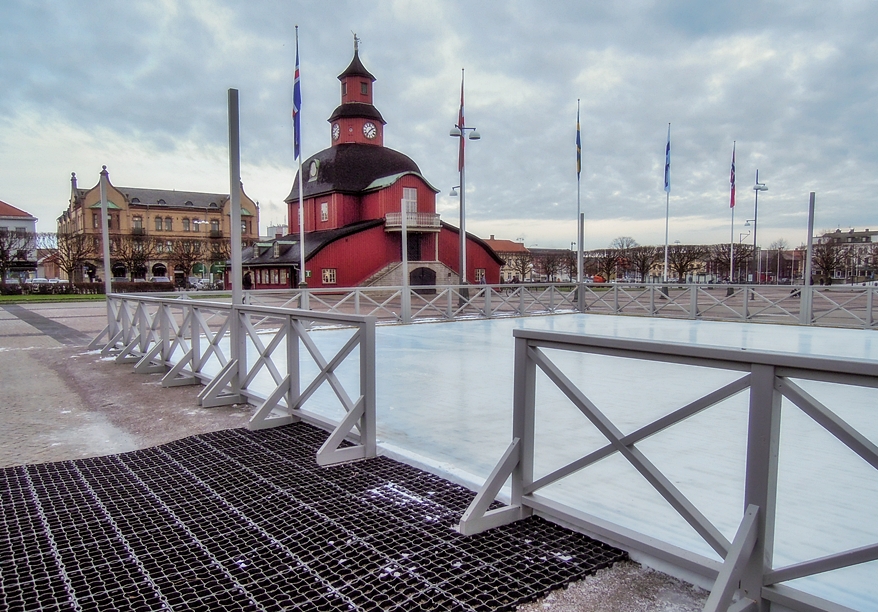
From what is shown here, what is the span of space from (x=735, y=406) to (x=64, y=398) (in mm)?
7304

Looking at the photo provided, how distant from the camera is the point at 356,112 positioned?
40469 mm

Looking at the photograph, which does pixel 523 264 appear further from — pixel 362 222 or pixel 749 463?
pixel 749 463

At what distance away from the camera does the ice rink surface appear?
9.21 feet

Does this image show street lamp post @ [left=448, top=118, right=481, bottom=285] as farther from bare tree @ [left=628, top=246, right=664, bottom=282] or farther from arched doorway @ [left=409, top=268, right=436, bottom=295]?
bare tree @ [left=628, top=246, right=664, bottom=282]

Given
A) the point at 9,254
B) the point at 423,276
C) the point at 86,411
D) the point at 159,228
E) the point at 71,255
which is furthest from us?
the point at 159,228

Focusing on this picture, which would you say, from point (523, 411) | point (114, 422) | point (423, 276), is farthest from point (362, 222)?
point (523, 411)

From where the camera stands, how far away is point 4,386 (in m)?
7.03

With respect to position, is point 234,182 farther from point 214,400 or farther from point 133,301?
point 133,301

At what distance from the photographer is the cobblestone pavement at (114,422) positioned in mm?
2291

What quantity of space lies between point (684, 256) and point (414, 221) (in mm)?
27174

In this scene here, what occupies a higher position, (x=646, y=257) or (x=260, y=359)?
(x=646, y=257)

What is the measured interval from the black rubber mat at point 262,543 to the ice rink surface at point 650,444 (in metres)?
0.53

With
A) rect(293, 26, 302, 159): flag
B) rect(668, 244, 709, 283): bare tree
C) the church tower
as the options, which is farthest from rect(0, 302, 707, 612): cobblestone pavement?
rect(668, 244, 709, 283): bare tree

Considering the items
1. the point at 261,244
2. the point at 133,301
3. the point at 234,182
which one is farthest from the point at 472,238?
the point at 234,182
